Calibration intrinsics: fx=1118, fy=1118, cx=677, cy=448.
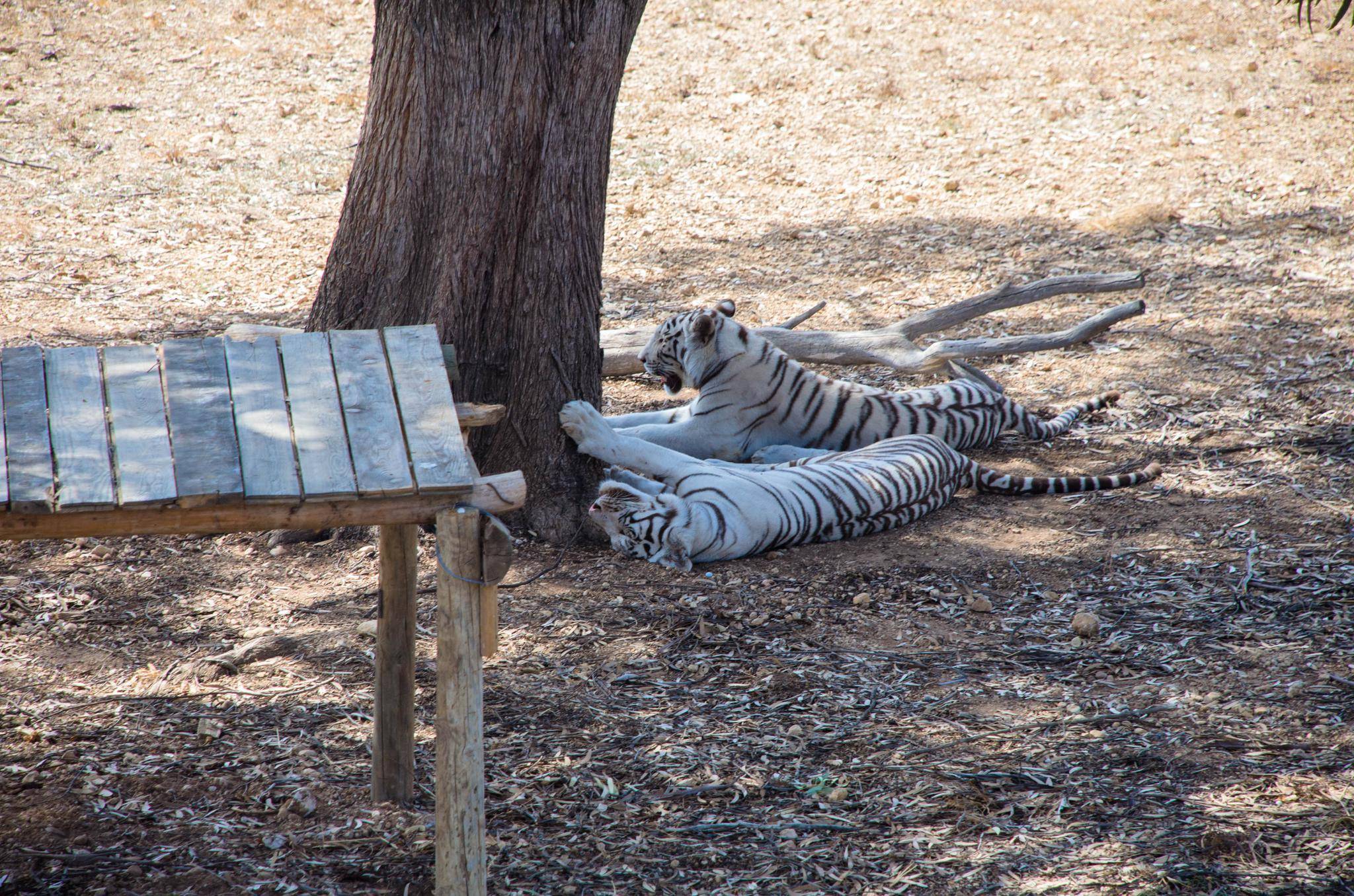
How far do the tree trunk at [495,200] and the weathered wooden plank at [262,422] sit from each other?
157cm

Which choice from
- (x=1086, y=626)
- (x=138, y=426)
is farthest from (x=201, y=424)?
(x=1086, y=626)

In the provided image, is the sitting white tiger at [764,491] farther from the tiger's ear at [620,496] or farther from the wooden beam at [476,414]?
the wooden beam at [476,414]

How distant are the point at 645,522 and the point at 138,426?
2279 millimetres

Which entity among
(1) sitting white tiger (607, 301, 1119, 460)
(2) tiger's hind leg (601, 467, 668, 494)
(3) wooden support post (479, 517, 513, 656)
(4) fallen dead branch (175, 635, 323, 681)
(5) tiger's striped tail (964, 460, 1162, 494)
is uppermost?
(3) wooden support post (479, 517, 513, 656)

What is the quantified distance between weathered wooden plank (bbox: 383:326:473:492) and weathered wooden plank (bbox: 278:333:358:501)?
0.13 metres

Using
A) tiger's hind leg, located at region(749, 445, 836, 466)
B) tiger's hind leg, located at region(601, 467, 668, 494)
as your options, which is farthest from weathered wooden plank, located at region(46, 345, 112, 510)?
tiger's hind leg, located at region(749, 445, 836, 466)

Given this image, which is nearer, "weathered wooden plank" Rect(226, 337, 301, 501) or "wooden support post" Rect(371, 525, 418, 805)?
"weathered wooden plank" Rect(226, 337, 301, 501)

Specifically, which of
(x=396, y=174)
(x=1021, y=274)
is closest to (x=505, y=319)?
(x=396, y=174)

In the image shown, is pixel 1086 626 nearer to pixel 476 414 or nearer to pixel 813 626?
pixel 813 626

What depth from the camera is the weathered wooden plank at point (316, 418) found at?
215 cm

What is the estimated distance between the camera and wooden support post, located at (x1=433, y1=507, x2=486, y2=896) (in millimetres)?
2332

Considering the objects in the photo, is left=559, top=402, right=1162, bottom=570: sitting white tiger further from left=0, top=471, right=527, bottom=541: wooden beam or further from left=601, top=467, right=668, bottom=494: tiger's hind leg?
left=0, top=471, right=527, bottom=541: wooden beam

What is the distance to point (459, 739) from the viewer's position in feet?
7.75

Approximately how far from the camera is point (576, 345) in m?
4.32
